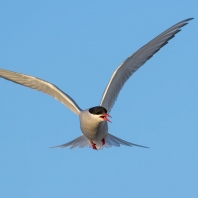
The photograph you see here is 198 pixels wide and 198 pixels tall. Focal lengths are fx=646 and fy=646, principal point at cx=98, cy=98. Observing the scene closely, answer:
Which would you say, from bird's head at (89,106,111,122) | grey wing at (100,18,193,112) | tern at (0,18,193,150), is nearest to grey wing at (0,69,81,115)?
tern at (0,18,193,150)

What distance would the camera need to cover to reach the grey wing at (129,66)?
14.8 metres

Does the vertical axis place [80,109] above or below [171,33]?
below

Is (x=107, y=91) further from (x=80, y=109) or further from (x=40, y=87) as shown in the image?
(x=40, y=87)

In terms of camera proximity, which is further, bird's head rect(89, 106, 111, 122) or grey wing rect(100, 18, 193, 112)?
grey wing rect(100, 18, 193, 112)

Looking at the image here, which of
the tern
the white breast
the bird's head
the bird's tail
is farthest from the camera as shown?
the bird's tail

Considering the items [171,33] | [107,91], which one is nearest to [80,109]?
[107,91]

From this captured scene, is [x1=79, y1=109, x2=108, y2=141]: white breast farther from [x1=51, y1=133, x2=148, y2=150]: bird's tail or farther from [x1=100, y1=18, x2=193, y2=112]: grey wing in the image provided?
[x1=100, y1=18, x2=193, y2=112]: grey wing

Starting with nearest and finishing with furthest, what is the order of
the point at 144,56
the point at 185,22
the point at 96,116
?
the point at 96,116, the point at 185,22, the point at 144,56

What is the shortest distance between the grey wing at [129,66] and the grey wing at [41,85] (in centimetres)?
79

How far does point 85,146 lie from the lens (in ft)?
51.5

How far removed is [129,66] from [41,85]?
223 centimetres

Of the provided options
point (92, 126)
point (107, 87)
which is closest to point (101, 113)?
point (92, 126)

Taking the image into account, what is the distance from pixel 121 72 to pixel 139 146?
2.17 metres

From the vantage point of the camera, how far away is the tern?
1445cm
